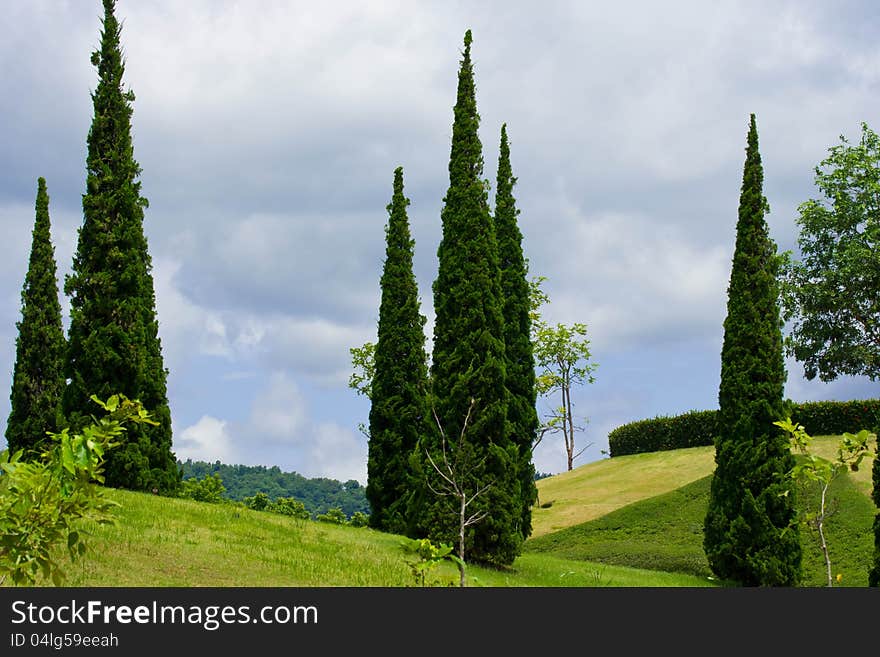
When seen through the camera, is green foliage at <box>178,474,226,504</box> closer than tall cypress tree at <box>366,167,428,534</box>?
No

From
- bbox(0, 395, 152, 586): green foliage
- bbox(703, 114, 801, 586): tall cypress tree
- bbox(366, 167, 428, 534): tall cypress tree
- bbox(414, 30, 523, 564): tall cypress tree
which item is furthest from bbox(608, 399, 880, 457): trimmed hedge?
bbox(0, 395, 152, 586): green foliage

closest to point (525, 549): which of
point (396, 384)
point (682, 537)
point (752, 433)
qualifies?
point (682, 537)

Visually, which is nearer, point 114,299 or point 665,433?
point 114,299

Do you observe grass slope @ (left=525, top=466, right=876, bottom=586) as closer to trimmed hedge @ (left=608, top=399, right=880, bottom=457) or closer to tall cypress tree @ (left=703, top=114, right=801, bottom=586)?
tall cypress tree @ (left=703, top=114, right=801, bottom=586)

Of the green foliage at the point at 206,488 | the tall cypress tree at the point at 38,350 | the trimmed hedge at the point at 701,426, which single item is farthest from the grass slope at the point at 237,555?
the trimmed hedge at the point at 701,426

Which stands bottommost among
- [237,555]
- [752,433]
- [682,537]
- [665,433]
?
[682,537]

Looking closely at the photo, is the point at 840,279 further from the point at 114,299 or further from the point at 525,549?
the point at 114,299

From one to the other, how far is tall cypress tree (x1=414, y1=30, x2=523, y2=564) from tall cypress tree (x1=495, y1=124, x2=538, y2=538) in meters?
1.99

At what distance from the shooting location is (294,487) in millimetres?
69125

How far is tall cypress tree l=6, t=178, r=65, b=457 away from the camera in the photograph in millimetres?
27594

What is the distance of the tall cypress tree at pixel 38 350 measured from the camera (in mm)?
27594

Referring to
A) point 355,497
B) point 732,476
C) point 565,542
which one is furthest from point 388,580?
point 355,497

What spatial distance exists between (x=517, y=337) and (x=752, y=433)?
699 cm
